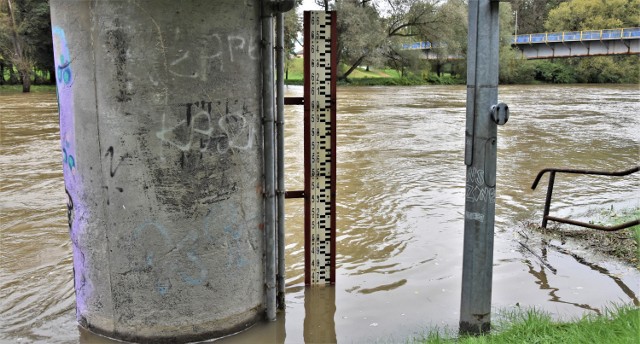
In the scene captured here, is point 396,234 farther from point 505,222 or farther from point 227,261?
point 227,261

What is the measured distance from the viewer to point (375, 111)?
102 ft

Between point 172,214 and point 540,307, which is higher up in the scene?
point 172,214

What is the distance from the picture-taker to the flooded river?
5.65 meters

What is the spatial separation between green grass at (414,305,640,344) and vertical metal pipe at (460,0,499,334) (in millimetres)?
258

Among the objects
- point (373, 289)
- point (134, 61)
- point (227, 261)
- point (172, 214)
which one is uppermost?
point (134, 61)

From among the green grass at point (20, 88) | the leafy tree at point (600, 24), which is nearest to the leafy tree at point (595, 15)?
the leafy tree at point (600, 24)

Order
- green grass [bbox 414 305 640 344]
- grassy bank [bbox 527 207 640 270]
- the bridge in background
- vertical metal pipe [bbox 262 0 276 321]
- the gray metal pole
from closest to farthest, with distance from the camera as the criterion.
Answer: green grass [bbox 414 305 640 344]
the gray metal pole
vertical metal pipe [bbox 262 0 276 321]
grassy bank [bbox 527 207 640 270]
the bridge in background

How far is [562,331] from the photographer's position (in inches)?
182

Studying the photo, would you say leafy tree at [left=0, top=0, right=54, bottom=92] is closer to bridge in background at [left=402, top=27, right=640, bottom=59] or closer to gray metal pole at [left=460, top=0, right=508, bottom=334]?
bridge in background at [left=402, top=27, right=640, bottom=59]

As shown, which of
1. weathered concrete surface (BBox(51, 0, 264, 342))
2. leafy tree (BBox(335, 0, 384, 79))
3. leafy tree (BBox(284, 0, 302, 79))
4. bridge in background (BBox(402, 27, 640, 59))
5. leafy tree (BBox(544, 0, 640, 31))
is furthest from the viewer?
leafy tree (BBox(544, 0, 640, 31))

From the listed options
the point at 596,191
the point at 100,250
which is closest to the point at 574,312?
the point at 100,250

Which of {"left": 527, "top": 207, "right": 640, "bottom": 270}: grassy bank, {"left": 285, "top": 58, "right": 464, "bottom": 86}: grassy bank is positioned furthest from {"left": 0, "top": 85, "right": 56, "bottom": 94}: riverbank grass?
{"left": 527, "top": 207, "right": 640, "bottom": 270}: grassy bank

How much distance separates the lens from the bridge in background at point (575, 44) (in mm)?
53656

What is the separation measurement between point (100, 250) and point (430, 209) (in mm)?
6239
